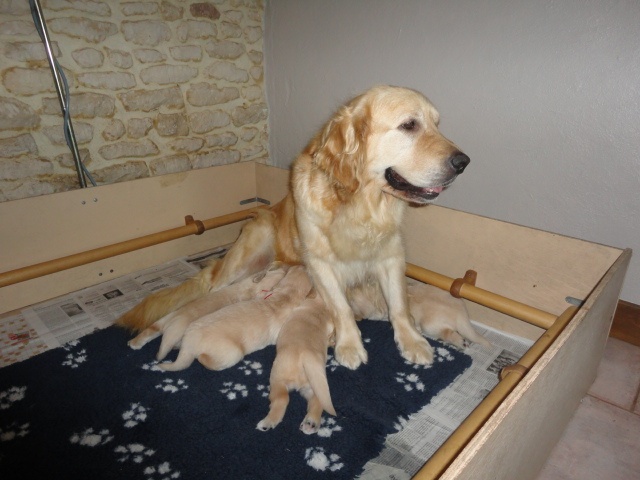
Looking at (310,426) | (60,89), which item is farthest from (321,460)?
(60,89)

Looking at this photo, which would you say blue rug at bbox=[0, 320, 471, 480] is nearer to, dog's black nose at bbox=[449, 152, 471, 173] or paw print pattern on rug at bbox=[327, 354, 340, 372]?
paw print pattern on rug at bbox=[327, 354, 340, 372]

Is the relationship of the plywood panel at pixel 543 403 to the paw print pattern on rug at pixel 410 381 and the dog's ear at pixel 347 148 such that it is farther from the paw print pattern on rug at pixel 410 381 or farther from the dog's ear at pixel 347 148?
the dog's ear at pixel 347 148

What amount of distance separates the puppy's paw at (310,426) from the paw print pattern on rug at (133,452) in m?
0.45

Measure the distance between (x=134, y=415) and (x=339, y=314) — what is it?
0.79 metres

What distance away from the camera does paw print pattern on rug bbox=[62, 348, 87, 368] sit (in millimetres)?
1504

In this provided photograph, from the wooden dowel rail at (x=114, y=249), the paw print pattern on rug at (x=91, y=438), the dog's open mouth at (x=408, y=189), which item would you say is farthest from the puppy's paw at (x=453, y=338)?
the wooden dowel rail at (x=114, y=249)

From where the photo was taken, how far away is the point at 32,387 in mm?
1385

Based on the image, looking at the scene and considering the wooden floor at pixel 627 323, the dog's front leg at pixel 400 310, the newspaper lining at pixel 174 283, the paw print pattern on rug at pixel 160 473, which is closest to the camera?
the paw print pattern on rug at pixel 160 473

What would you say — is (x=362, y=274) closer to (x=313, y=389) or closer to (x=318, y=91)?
(x=313, y=389)

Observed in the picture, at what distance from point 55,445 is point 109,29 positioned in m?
1.95

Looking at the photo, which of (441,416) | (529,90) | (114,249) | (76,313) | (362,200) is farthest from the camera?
(114,249)

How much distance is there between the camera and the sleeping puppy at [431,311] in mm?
1567

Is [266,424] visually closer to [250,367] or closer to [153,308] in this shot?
[250,367]

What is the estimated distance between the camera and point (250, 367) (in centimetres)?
150
